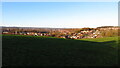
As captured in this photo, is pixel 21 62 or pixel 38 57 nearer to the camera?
pixel 21 62

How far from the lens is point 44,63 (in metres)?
7.98

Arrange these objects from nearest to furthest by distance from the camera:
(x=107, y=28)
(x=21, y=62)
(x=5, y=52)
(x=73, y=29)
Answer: (x=21, y=62)
(x=5, y=52)
(x=107, y=28)
(x=73, y=29)

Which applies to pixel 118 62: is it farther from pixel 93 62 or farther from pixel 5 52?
pixel 5 52

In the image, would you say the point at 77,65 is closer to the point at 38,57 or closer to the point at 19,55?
the point at 38,57

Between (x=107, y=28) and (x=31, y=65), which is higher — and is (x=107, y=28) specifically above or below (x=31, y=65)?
above

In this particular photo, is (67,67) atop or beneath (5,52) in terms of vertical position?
beneath

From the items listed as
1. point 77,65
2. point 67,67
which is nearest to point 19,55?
point 67,67

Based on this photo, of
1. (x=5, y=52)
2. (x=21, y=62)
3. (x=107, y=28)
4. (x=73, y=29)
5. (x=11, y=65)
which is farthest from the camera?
(x=73, y=29)

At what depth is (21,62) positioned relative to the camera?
25.7 ft

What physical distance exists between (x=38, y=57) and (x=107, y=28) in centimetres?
2867

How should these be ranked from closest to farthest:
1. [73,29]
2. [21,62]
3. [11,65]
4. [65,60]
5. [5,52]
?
1. [11,65]
2. [21,62]
3. [65,60]
4. [5,52]
5. [73,29]

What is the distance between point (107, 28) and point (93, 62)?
26931 mm

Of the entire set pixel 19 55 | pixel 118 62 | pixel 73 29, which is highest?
pixel 73 29

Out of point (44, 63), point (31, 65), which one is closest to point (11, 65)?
point (31, 65)
